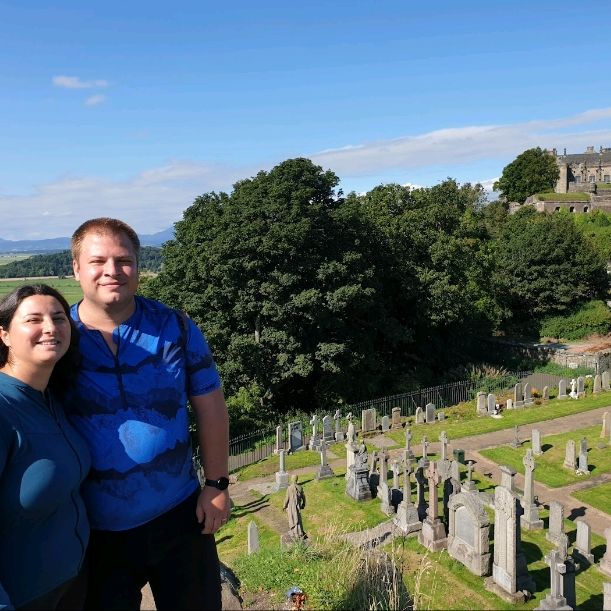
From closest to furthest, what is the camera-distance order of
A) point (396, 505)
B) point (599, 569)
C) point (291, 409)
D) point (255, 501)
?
point (599, 569)
point (396, 505)
point (255, 501)
point (291, 409)

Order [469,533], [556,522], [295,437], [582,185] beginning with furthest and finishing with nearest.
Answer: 1. [582,185]
2. [295,437]
3. [556,522]
4. [469,533]

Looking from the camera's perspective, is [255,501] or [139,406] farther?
[255,501]

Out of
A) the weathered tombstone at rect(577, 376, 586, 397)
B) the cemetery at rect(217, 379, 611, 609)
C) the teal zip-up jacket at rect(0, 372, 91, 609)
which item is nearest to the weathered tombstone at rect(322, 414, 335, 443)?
the cemetery at rect(217, 379, 611, 609)

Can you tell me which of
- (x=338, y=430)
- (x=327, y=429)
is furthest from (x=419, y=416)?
(x=327, y=429)

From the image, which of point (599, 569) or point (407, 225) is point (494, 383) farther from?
point (599, 569)

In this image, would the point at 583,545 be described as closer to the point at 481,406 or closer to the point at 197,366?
the point at 197,366

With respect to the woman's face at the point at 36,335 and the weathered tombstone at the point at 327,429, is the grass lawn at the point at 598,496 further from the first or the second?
the woman's face at the point at 36,335

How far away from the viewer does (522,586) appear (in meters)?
9.66

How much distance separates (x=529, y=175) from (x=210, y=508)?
225 ft

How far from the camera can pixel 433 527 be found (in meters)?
11.6

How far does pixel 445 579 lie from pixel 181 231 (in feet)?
69.1

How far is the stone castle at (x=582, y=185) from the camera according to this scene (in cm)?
5625

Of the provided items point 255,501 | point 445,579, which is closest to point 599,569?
point 445,579

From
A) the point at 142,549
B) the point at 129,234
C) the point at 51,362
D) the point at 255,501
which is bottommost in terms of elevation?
the point at 255,501
